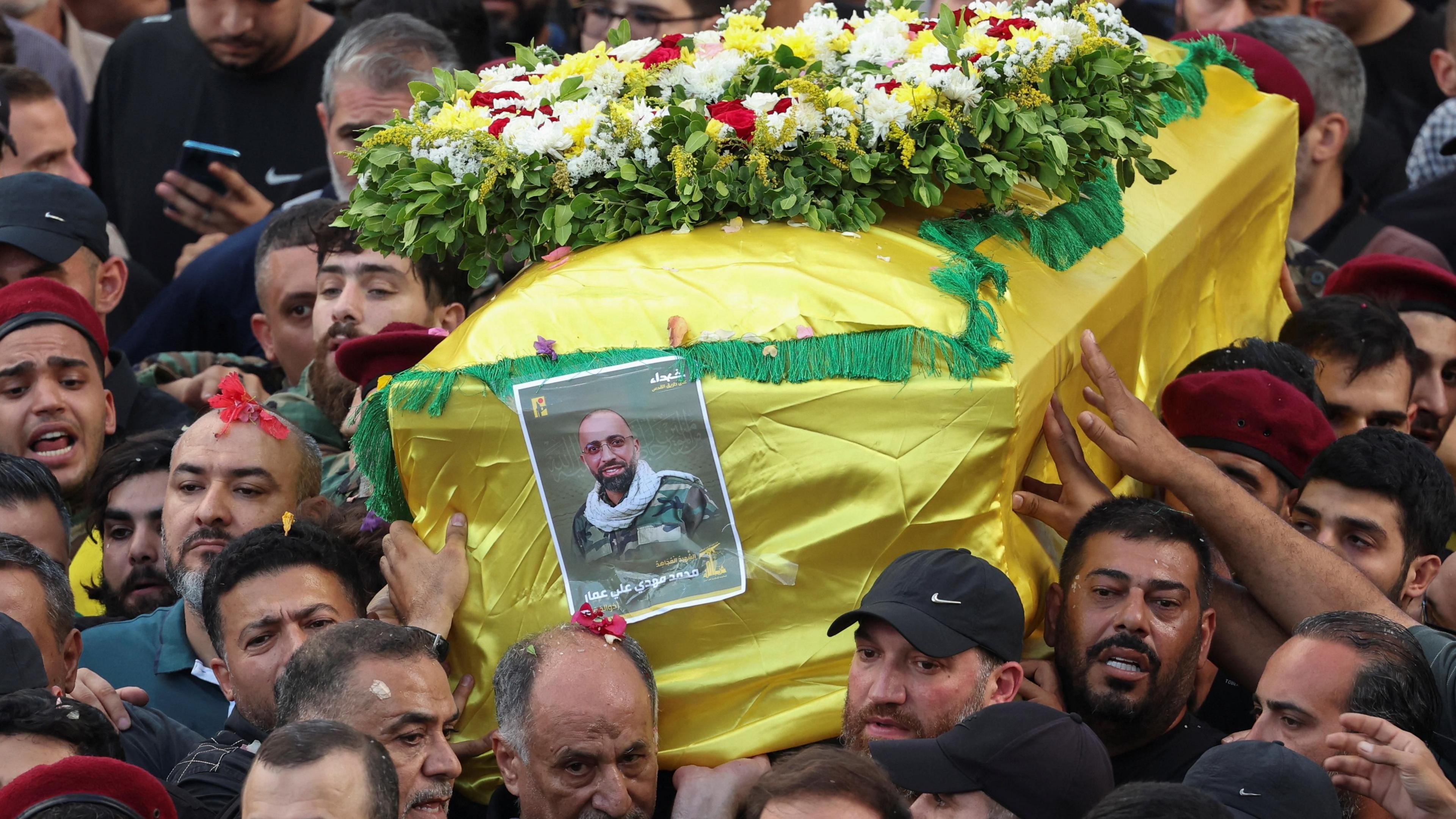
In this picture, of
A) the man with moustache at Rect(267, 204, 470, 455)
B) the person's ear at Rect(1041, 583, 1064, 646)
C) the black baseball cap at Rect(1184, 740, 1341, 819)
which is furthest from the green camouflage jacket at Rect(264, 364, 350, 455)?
the black baseball cap at Rect(1184, 740, 1341, 819)

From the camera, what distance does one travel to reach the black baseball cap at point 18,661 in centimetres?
410

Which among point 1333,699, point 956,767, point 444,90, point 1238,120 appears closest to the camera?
point 956,767

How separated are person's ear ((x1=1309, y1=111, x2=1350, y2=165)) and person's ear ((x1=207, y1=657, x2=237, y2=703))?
4.35 m

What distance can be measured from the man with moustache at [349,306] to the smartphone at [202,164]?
4.49 feet

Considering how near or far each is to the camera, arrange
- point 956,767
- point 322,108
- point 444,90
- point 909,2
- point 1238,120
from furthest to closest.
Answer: point 322,108
point 1238,120
point 909,2
point 444,90
point 956,767

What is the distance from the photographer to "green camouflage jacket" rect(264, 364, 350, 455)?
5723mm

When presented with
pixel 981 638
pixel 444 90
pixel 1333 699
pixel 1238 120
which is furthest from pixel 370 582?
pixel 1238 120

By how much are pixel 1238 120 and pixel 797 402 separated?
95.8 inches

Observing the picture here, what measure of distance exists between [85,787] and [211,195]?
396cm

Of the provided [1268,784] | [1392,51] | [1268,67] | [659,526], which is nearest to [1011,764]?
[1268,784]

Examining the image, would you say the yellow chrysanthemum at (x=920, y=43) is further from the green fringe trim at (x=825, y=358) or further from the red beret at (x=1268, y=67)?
the red beret at (x=1268, y=67)

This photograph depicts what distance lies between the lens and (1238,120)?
593cm

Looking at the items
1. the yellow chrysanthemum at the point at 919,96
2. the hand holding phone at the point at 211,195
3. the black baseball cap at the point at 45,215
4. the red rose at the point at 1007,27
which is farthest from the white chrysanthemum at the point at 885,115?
the hand holding phone at the point at 211,195

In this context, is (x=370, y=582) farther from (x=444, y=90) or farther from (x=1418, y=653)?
(x=1418, y=653)
